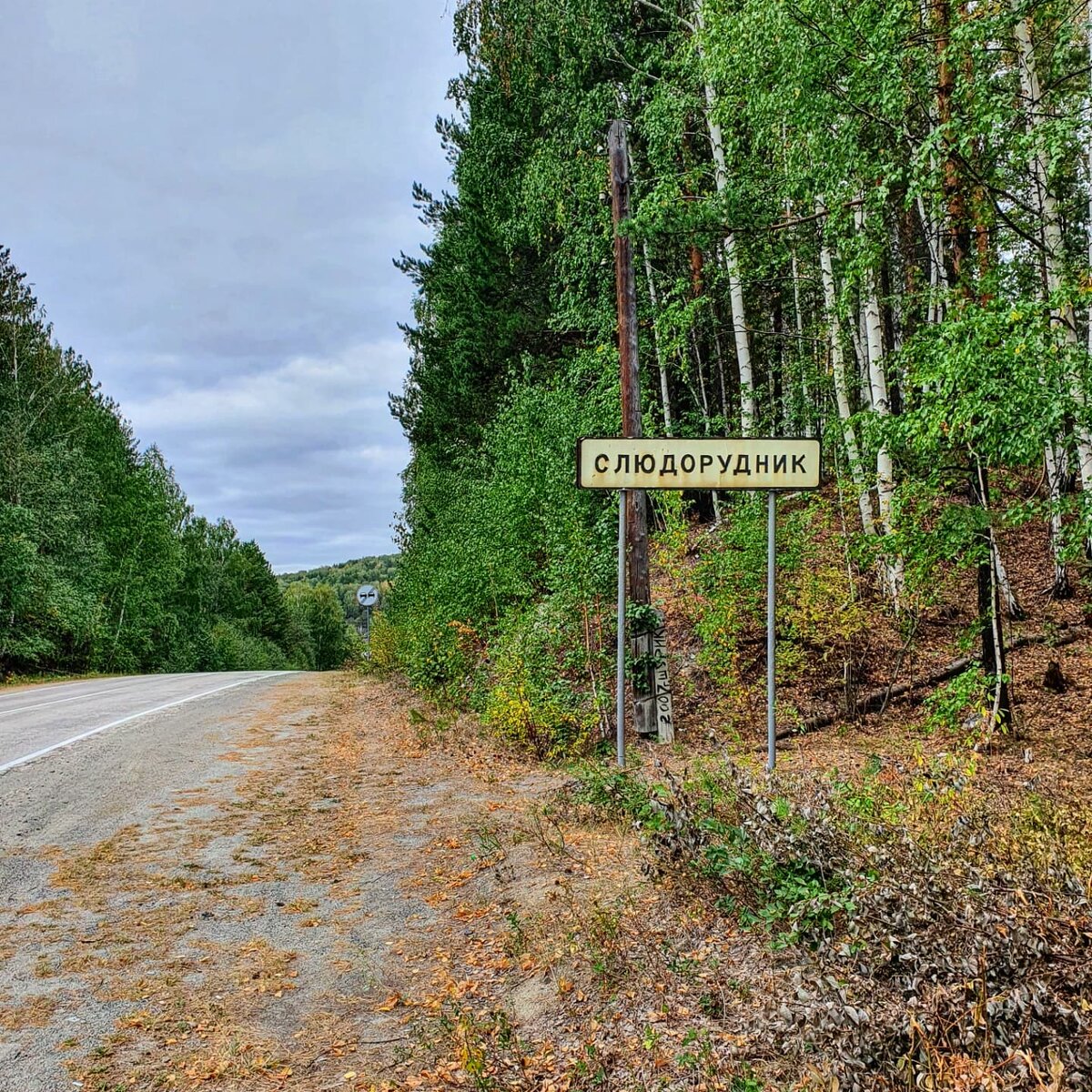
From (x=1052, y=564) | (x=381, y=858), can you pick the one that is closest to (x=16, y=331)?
(x=381, y=858)

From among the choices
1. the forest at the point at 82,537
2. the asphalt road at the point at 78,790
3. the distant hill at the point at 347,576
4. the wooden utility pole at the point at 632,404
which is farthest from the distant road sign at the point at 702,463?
the distant hill at the point at 347,576

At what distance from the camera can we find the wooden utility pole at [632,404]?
29.4 ft

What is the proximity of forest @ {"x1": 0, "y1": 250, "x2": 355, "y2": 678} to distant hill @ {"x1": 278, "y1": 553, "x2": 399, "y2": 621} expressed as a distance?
82.0 metres

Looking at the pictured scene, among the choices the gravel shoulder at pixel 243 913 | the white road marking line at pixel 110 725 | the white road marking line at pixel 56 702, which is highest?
the white road marking line at pixel 56 702

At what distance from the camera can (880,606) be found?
1025 centimetres

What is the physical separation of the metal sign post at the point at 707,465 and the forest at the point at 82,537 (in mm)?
22048

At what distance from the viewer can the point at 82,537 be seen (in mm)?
27906

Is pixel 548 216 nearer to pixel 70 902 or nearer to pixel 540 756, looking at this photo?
pixel 540 756

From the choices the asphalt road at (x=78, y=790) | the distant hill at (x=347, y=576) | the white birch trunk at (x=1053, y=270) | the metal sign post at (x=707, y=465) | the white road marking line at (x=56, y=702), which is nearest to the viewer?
the asphalt road at (x=78, y=790)

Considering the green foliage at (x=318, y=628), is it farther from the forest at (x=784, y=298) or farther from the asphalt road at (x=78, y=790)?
the asphalt road at (x=78, y=790)

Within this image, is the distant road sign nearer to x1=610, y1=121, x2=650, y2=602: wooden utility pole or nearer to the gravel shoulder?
x1=610, y1=121, x2=650, y2=602: wooden utility pole

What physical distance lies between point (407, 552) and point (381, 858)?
1630 centimetres

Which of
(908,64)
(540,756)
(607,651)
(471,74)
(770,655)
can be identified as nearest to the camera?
(770,655)

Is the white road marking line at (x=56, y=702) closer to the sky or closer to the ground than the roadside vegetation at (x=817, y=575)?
closer to the ground
